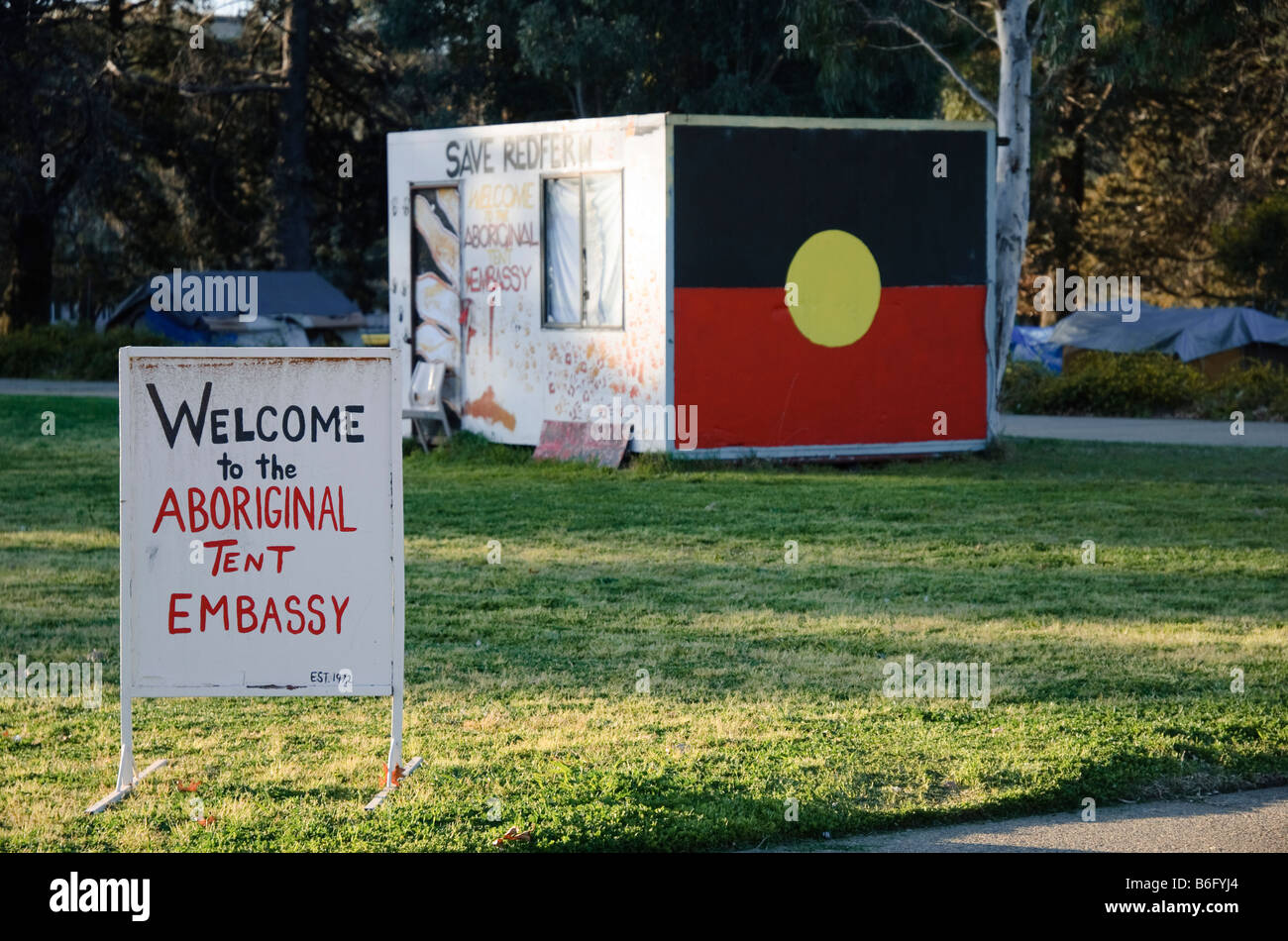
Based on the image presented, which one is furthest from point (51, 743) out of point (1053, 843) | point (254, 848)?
point (1053, 843)

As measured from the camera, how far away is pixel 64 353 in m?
36.2

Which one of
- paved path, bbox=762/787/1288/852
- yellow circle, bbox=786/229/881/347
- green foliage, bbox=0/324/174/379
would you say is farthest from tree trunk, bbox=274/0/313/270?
paved path, bbox=762/787/1288/852

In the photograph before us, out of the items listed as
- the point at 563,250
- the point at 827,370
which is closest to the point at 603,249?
the point at 563,250

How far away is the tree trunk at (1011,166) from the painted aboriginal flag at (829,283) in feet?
1.07

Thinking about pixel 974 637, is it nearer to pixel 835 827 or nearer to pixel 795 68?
pixel 835 827

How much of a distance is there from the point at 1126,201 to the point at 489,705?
45.8 meters

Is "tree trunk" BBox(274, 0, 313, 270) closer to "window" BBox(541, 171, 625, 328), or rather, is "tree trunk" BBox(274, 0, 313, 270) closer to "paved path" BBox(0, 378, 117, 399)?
"paved path" BBox(0, 378, 117, 399)

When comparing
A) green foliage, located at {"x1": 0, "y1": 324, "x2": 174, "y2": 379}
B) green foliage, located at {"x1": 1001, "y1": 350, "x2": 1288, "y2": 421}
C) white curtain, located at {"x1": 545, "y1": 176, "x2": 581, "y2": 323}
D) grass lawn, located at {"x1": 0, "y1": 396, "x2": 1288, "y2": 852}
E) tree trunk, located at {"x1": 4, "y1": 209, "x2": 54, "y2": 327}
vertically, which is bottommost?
grass lawn, located at {"x1": 0, "y1": 396, "x2": 1288, "y2": 852}

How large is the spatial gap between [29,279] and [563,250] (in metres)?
28.8

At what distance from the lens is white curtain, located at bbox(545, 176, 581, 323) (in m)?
17.9

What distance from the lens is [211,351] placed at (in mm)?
6266

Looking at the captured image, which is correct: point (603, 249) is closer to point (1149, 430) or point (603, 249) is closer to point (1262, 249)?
point (1149, 430)

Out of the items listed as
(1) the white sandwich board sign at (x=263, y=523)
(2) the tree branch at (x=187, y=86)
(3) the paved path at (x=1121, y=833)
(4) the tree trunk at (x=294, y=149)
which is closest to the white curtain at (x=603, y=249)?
(1) the white sandwich board sign at (x=263, y=523)

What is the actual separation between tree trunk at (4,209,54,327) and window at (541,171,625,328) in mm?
27991
